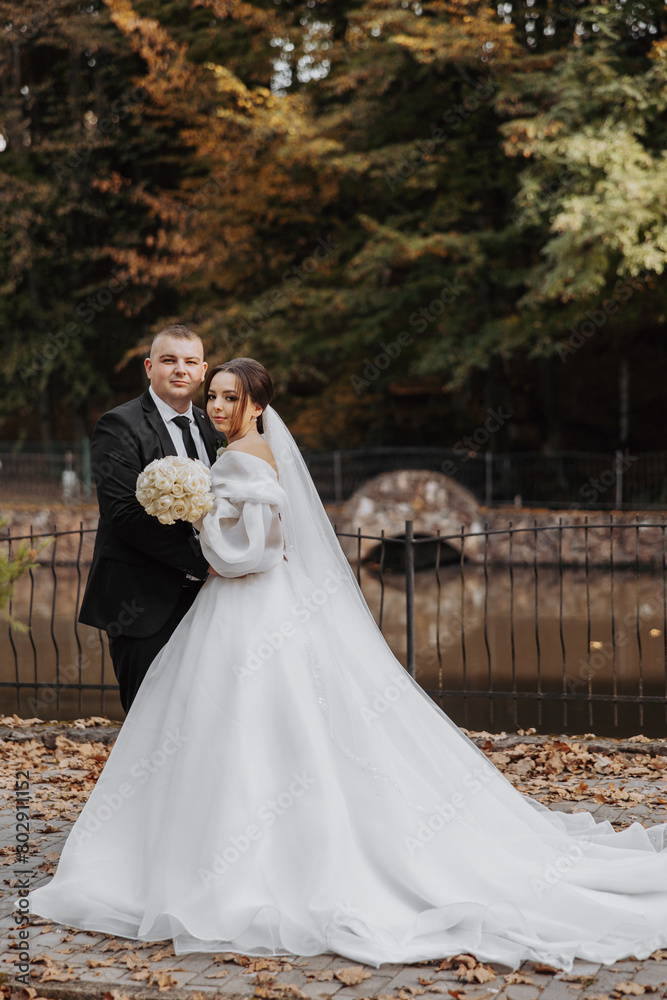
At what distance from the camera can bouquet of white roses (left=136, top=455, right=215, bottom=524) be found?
3760 millimetres

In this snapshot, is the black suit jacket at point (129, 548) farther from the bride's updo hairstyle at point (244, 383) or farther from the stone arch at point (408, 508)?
the stone arch at point (408, 508)

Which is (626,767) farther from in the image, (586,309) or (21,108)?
(21,108)

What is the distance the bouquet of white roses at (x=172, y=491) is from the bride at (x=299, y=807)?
19 centimetres

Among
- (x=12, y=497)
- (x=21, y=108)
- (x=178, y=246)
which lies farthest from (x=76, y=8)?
(x=12, y=497)
